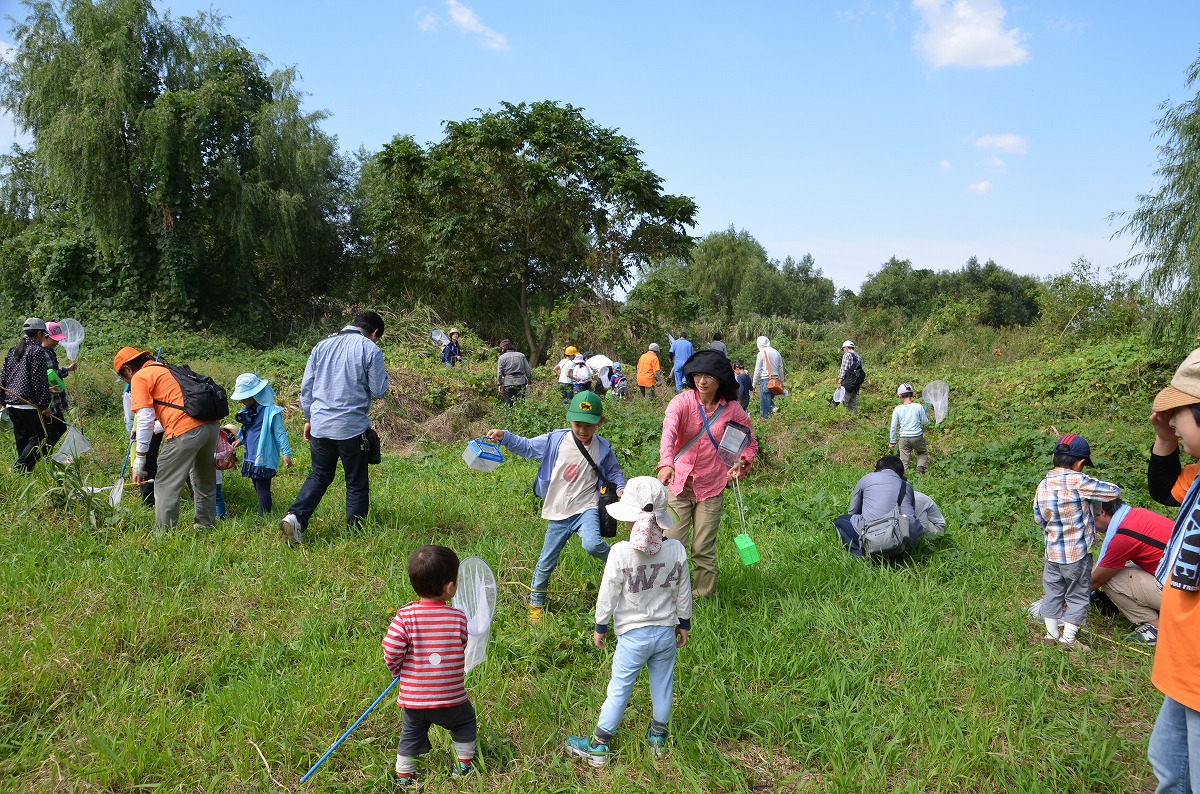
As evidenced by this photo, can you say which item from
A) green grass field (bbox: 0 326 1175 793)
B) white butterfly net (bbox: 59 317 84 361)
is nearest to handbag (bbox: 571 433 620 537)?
green grass field (bbox: 0 326 1175 793)

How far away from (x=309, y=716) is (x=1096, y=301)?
20.7 meters

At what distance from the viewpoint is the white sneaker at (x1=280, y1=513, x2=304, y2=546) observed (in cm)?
538

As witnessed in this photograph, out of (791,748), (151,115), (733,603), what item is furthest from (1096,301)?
(151,115)

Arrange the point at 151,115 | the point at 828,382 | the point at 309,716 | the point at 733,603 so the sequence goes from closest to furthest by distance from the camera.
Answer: the point at 309,716, the point at 733,603, the point at 828,382, the point at 151,115

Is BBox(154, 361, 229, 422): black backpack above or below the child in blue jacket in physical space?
above

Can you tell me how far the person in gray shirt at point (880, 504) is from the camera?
5.76 metres

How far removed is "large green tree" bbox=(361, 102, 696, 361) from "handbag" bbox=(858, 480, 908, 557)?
1526cm

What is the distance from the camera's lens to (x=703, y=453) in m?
4.87

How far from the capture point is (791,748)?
11.3ft

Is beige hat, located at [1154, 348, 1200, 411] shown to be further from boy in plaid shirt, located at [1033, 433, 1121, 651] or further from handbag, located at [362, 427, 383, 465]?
handbag, located at [362, 427, 383, 465]

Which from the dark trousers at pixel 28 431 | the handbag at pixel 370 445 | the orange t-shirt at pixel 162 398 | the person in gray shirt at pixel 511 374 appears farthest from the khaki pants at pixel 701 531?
the person in gray shirt at pixel 511 374

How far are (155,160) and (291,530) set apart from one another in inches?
674

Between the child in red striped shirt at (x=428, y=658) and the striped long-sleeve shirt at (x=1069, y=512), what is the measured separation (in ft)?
12.5

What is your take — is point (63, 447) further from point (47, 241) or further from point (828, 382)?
point (47, 241)
